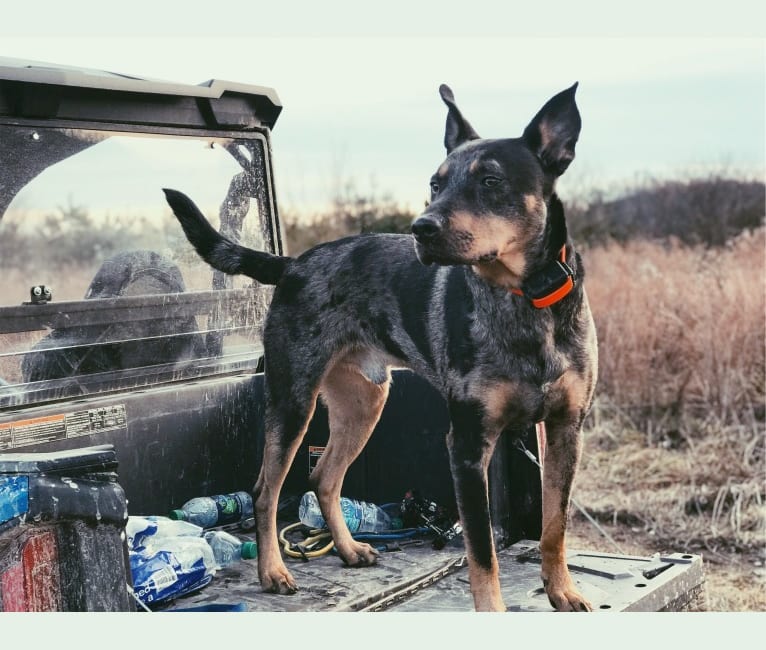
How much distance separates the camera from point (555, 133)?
3117mm

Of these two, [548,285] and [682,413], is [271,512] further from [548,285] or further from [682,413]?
[682,413]

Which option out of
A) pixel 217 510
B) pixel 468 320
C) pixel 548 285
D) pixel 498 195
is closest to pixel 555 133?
pixel 498 195

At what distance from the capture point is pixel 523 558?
359 centimetres

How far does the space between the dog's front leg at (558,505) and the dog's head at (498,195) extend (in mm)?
634

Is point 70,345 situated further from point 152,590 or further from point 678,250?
point 678,250

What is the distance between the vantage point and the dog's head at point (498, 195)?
291 centimetres

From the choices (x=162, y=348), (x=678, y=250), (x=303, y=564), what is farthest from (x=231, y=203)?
(x=678, y=250)

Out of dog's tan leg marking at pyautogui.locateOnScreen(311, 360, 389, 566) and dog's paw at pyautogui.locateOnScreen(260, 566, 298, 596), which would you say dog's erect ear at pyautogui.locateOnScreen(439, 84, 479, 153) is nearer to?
dog's tan leg marking at pyautogui.locateOnScreen(311, 360, 389, 566)

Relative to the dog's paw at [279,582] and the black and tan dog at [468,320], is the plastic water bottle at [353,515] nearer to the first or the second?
the black and tan dog at [468,320]

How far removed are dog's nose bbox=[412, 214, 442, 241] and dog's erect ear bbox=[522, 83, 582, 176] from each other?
478mm

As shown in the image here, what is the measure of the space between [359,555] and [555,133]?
1688 millimetres

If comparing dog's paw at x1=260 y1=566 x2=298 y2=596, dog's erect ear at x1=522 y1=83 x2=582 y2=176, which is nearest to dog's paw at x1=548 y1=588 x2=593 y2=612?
dog's paw at x1=260 y1=566 x2=298 y2=596

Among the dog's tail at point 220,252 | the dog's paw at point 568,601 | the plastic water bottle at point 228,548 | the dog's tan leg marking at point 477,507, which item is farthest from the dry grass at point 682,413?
the dog's tail at point 220,252

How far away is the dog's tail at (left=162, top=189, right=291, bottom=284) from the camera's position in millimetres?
3816
